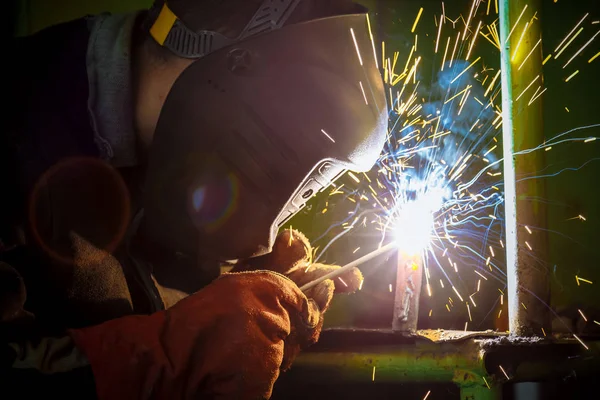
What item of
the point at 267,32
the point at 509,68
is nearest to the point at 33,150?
the point at 267,32

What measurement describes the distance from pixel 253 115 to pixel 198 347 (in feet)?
2.53

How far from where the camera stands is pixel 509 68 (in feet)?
6.11

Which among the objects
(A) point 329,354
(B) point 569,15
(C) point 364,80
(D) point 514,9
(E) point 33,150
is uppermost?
(B) point 569,15

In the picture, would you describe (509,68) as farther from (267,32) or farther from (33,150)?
A: (33,150)

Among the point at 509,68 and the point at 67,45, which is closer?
the point at 67,45

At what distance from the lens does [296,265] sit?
85.0 inches

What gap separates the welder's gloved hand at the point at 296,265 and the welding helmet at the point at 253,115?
604 millimetres

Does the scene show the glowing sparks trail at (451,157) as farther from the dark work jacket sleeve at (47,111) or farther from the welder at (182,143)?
the dark work jacket sleeve at (47,111)

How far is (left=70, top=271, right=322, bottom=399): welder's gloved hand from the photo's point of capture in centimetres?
121

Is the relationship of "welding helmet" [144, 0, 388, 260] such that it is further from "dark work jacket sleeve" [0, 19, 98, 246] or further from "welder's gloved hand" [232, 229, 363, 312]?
"welder's gloved hand" [232, 229, 363, 312]

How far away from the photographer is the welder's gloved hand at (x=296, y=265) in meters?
2.09

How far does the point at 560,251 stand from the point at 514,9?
1.54m

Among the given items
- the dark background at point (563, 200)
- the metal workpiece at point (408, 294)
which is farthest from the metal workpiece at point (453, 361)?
the dark background at point (563, 200)

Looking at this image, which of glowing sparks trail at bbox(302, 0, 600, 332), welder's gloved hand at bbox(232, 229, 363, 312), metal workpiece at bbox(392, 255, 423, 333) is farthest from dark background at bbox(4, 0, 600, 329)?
metal workpiece at bbox(392, 255, 423, 333)
